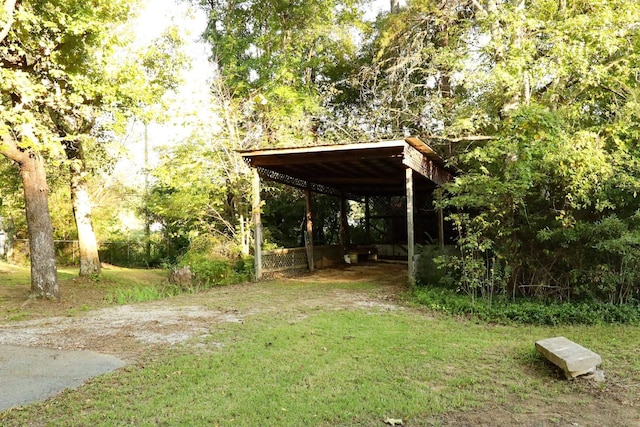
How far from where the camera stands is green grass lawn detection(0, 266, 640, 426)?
3170mm

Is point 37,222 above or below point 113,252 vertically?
above

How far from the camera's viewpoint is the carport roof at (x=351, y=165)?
862cm

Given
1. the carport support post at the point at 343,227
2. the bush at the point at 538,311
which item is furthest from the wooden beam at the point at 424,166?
the carport support post at the point at 343,227

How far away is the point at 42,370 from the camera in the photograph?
4.15 meters

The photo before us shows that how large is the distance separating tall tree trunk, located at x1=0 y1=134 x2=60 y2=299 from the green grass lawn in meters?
4.54

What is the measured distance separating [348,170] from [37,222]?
22.8 ft

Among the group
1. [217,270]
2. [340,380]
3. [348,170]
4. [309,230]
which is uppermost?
[348,170]

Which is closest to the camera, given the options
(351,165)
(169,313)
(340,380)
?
(340,380)

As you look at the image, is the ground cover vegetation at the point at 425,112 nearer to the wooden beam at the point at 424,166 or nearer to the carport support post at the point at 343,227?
the wooden beam at the point at 424,166

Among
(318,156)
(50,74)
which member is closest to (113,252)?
(50,74)

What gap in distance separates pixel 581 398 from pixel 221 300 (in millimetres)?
6005

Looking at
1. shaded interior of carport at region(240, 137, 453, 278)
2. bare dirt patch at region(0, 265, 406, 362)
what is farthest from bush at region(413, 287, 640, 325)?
shaded interior of carport at region(240, 137, 453, 278)

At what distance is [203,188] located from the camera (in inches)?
465

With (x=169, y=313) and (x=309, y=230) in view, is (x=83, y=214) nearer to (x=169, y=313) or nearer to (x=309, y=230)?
(x=169, y=313)
